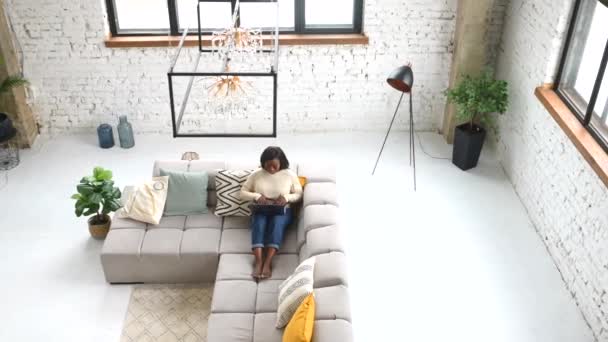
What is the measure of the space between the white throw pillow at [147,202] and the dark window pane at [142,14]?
2158 millimetres

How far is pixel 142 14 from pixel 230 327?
383 cm

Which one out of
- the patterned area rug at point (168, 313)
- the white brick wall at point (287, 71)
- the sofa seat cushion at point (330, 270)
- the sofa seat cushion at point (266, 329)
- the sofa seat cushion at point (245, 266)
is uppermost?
the white brick wall at point (287, 71)

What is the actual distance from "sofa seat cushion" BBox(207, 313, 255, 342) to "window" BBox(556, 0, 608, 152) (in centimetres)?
292

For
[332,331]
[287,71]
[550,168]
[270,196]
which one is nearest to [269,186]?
[270,196]

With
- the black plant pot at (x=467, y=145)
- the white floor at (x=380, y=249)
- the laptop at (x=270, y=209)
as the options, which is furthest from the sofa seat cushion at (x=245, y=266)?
the black plant pot at (x=467, y=145)

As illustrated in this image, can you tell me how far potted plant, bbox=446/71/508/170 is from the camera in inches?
246

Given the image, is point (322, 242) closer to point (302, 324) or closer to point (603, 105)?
point (302, 324)

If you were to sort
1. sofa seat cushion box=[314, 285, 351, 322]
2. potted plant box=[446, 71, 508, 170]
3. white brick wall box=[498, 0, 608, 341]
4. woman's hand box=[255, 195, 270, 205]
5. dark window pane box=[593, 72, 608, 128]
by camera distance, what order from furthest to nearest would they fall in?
Result: potted plant box=[446, 71, 508, 170] → woman's hand box=[255, 195, 270, 205] → dark window pane box=[593, 72, 608, 128] → white brick wall box=[498, 0, 608, 341] → sofa seat cushion box=[314, 285, 351, 322]

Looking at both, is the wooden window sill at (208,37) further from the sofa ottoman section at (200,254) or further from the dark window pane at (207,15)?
the sofa ottoman section at (200,254)

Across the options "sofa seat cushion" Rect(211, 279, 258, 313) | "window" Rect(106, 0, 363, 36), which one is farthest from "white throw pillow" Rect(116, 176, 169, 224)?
"window" Rect(106, 0, 363, 36)

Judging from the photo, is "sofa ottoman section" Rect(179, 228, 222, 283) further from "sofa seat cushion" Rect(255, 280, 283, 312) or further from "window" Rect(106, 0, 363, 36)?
"window" Rect(106, 0, 363, 36)

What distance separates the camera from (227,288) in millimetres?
4598

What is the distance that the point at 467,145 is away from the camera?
6461 millimetres

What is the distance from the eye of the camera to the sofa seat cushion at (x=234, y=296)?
4.44 meters
